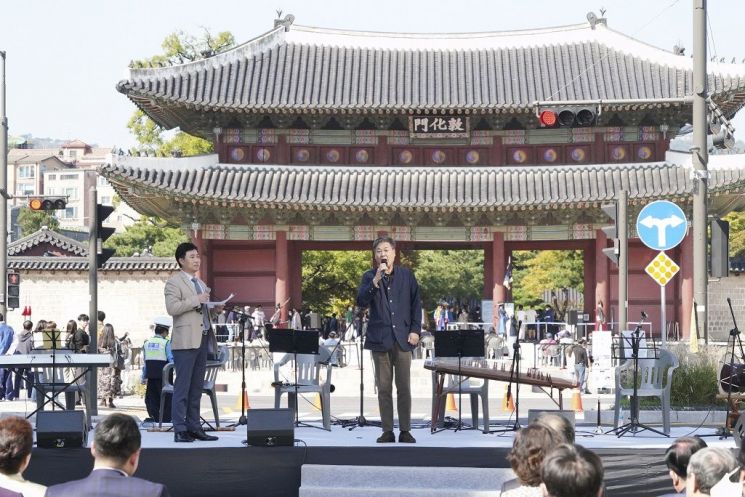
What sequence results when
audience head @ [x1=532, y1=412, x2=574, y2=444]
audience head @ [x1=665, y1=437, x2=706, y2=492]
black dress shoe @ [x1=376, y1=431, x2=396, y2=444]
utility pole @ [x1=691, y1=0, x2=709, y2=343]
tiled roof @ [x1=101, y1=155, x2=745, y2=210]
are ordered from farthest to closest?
tiled roof @ [x1=101, y1=155, x2=745, y2=210], utility pole @ [x1=691, y1=0, x2=709, y2=343], black dress shoe @ [x1=376, y1=431, x2=396, y2=444], audience head @ [x1=665, y1=437, x2=706, y2=492], audience head @ [x1=532, y1=412, x2=574, y2=444]

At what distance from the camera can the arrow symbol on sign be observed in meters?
17.8

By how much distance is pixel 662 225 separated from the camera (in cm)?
1797

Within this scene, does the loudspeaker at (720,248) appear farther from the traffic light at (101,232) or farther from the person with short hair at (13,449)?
the person with short hair at (13,449)

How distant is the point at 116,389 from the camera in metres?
24.8

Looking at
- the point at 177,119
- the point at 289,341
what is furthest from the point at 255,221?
the point at 289,341

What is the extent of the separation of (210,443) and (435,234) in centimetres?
2276

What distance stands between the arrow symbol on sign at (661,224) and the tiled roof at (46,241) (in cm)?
2835

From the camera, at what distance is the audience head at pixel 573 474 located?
226 inches

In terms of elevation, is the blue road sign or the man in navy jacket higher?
the blue road sign

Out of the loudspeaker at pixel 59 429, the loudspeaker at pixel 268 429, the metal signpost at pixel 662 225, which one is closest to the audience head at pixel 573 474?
the loudspeaker at pixel 268 429

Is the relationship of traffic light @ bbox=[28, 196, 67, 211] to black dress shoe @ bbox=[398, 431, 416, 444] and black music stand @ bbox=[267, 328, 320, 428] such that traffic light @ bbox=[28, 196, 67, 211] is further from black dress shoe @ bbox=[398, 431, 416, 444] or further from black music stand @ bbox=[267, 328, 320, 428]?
black dress shoe @ bbox=[398, 431, 416, 444]

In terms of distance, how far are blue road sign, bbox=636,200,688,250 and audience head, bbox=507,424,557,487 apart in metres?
11.3

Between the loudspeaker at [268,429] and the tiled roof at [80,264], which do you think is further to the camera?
the tiled roof at [80,264]

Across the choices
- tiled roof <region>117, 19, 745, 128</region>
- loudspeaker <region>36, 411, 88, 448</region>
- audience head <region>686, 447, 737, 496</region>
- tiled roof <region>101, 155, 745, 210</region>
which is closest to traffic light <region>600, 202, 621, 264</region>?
loudspeaker <region>36, 411, 88, 448</region>
